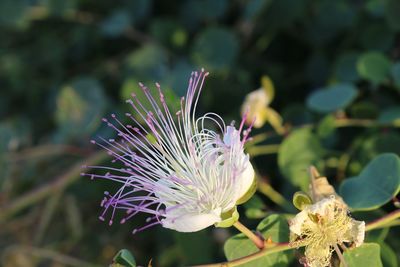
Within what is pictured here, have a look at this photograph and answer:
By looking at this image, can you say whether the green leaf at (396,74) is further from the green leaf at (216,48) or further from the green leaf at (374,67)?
the green leaf at (216,48)

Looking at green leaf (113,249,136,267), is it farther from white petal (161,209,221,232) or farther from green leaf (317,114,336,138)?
green leaf (317,114,336,138)

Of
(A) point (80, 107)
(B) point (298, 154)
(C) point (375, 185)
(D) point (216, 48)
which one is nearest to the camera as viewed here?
(C) point (375, 185)

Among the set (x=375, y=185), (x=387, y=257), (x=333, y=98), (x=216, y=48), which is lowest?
(x=387, y=257)

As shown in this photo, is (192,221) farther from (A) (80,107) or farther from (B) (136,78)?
(A) (80,107)

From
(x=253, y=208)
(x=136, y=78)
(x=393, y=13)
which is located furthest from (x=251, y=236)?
(x=136, y=78)

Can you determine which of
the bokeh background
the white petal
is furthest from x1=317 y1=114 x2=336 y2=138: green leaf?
the white petal

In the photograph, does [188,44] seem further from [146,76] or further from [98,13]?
[98,13]

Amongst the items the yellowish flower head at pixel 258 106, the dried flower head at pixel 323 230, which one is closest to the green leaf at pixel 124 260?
the dried flower head at pixel 323 230

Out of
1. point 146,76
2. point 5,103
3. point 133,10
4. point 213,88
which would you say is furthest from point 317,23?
point 5,103
